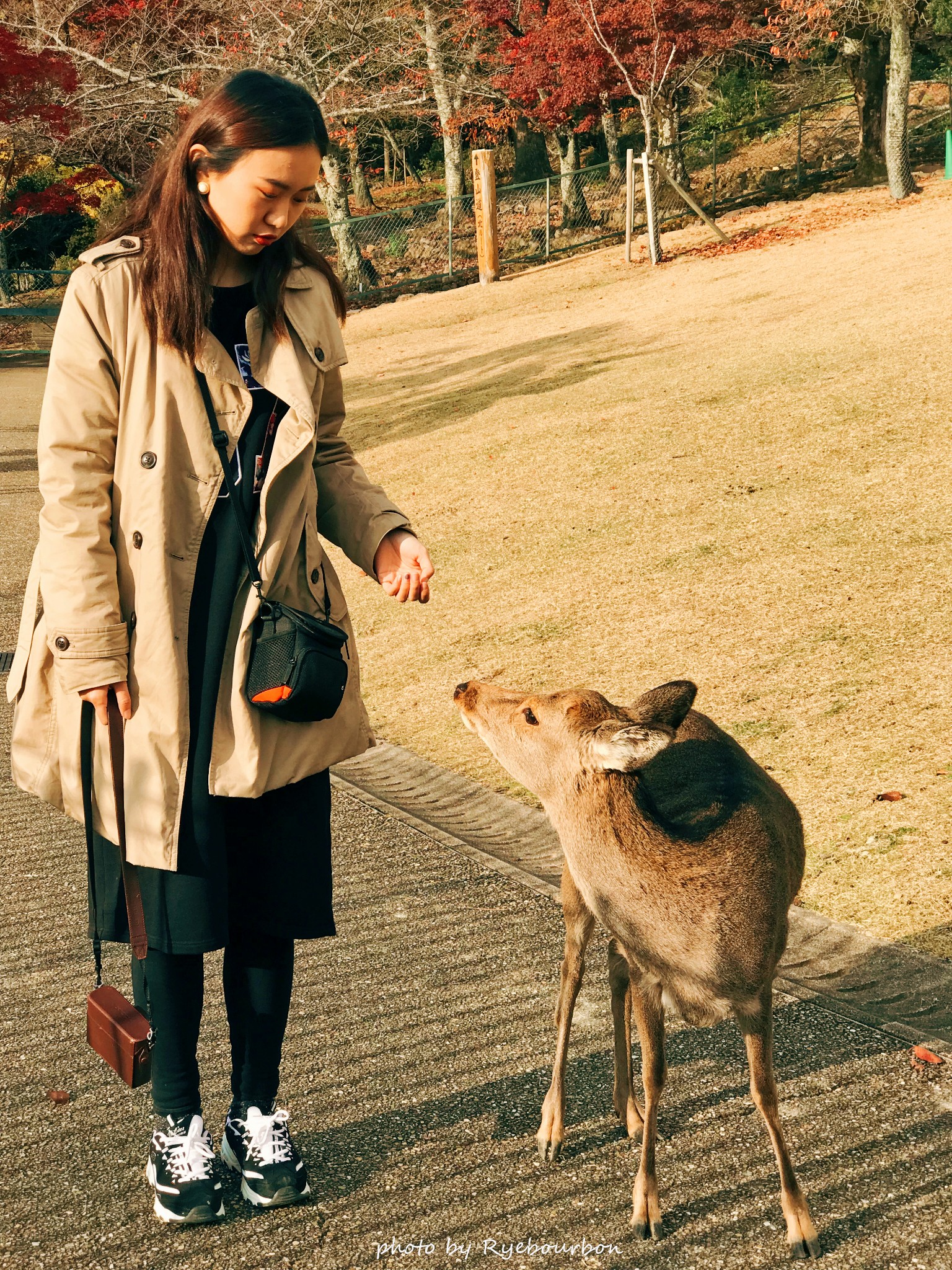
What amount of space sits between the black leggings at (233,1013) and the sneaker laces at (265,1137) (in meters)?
0.03

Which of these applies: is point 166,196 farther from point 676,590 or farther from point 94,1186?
point 676,590

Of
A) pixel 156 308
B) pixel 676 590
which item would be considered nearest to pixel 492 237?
pixel 676 590

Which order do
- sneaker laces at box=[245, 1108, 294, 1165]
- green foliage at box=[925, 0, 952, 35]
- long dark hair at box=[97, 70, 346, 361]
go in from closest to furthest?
long dark hair at box=[97, 70, 346, 361], sneaker laces at box=[245, 1108, 294, 1165], green foliage at box=[925, 0, 952, 35]

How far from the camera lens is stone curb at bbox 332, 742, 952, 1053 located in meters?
3.46

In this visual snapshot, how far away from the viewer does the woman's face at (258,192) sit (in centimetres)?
242

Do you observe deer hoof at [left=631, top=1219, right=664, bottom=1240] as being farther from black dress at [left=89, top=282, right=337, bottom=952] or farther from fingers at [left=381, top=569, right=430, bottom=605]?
fingers at [left=381, top=569, right=430, bottom=605]

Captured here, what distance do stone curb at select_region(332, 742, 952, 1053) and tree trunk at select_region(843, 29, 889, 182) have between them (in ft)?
70.4

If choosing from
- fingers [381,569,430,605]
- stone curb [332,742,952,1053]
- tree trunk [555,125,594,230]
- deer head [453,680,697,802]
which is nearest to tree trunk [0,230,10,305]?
tree trunk [555,125,594,230]

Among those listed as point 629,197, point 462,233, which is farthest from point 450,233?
point 629,197

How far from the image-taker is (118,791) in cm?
255

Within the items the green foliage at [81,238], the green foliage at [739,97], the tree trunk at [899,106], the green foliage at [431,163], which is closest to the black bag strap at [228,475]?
the tree trunk at [899,106]

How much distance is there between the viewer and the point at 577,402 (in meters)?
12.4

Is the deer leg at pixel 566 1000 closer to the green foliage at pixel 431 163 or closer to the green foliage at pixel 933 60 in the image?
the green foliage at pixel 933 60

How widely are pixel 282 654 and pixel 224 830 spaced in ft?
1.31
